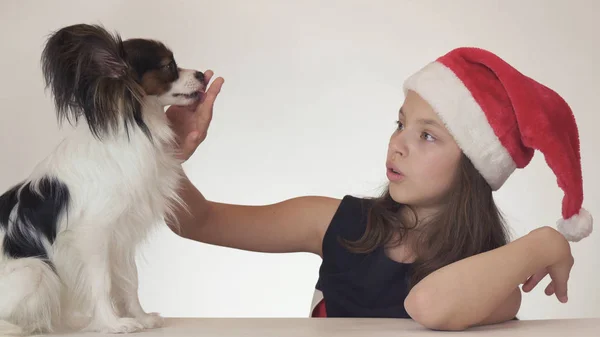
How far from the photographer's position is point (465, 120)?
155cm

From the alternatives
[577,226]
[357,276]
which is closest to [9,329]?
[357,276]

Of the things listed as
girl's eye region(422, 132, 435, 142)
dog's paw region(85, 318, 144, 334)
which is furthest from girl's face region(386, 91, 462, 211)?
dog's paw region(85, 318, 144, 334)

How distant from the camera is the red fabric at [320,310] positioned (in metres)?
1.85

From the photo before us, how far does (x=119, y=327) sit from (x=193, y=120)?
0.43m

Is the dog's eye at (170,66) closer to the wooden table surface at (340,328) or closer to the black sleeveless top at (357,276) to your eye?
the wooden table surface at (340,328)

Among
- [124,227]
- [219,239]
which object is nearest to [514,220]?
[219,239]

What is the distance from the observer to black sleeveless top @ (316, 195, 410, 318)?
5.57 ft

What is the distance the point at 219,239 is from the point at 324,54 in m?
1.24

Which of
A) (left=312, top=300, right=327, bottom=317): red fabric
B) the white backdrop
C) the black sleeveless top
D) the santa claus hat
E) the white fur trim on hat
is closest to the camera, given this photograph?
the santa claus hat

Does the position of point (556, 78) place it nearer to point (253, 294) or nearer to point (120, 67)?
point (253, 294)

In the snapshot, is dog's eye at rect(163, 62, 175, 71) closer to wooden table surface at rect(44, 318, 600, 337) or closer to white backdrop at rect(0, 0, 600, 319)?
wooden table surface at rect(44, 318, 600, 337)

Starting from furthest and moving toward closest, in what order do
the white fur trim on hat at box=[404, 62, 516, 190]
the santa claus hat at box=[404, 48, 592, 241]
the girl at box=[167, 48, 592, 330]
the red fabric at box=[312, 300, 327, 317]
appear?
1. the red fabric at box=[312, 300, 327, 317]
2. the white fur trim on hat at box=[404, 62, 516, 190]
3. the santa claus hat at box=[404, 48, 592, 241]
4. the girl at box=[167, 48, 592, 330]

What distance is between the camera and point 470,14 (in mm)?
2932

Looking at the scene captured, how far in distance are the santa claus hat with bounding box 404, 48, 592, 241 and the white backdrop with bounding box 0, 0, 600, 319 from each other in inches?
50.4
